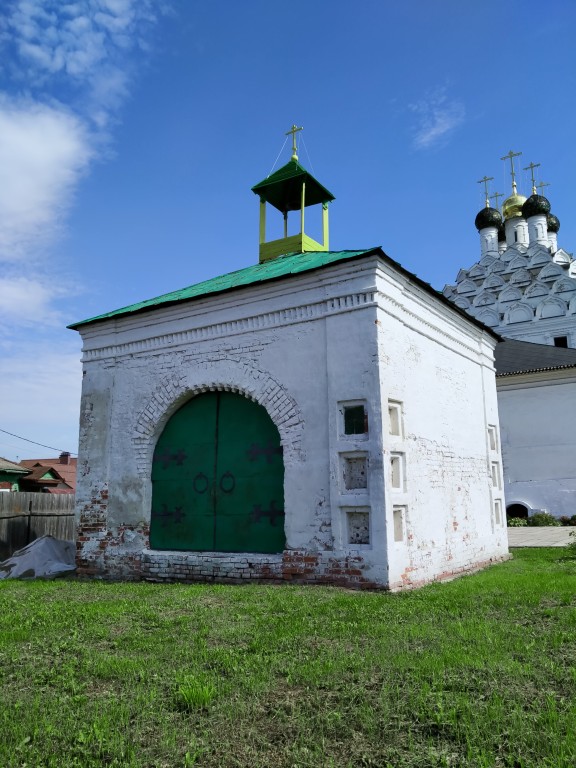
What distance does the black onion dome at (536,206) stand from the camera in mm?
31000

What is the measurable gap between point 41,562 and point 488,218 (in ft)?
94.1

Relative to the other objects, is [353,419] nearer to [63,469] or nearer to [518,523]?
[518,523]

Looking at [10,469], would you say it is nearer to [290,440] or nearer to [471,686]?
[290,440]

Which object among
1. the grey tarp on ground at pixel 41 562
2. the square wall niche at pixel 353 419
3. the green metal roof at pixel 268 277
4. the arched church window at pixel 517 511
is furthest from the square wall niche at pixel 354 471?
the arched church window at pixel 517 511

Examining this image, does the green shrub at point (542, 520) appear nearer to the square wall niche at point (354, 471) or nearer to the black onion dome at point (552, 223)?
the square wall niche at point (354, 471)

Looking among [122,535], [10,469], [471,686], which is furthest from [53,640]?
[10,469]

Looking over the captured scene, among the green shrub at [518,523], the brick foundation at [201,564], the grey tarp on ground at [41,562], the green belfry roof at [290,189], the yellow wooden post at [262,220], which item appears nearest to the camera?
the brick foundation at [201,564]

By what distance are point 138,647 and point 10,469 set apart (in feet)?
59.1

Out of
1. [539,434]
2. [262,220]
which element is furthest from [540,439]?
[262,220]

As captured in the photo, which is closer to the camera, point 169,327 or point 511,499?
point 169,327

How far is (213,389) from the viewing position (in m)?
8.12

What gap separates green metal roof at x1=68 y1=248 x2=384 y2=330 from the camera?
7.50m

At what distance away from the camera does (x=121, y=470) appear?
8641 mm

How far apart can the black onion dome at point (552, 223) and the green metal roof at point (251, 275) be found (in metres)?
27.3
